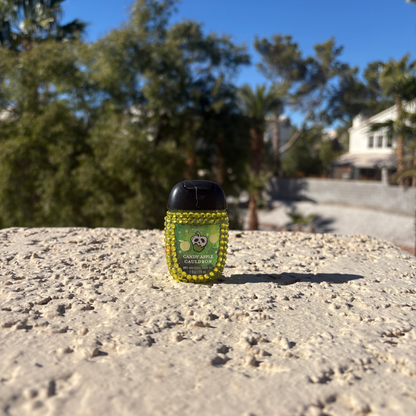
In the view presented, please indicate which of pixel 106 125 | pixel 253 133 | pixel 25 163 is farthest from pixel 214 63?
pixel 25 163

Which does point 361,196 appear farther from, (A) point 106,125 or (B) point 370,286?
(B) point 370,286

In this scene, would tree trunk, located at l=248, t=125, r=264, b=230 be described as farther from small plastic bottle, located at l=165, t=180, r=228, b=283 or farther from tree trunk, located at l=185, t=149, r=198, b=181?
small plastic bottle, located at l=165, t=180, r=228, b=283

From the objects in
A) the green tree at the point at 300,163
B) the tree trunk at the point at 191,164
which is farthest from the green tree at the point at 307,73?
the tree trunk at the point at 191,164

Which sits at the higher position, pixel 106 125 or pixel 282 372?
pixel 106 125

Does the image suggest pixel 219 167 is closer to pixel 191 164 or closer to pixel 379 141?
pixel 191 164

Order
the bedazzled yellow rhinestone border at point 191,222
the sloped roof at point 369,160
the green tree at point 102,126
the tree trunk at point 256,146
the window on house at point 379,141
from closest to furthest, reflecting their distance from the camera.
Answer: the bedazzled yellow rhinestone border at point 191,222 < the green tree at point 102,126 < the tree trunk at point 256,146 < the sloped roof at point 369,160 < the window on house at point 379,141

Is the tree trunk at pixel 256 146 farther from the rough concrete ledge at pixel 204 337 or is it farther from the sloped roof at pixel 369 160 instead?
the rough concrete ledge at pixel 204 337

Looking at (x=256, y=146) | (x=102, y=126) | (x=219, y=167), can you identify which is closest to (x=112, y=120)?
(x=102, y=126)
